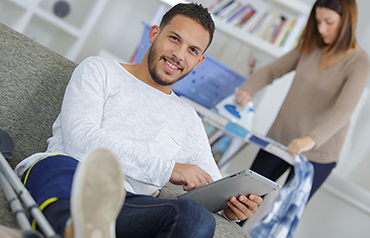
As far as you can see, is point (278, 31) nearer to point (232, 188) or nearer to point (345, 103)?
point (345, 103)

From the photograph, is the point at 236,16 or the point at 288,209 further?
the point at 236,16

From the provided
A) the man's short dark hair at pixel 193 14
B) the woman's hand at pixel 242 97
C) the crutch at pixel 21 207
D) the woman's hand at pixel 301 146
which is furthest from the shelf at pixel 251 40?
the crutch at pixel 21 207

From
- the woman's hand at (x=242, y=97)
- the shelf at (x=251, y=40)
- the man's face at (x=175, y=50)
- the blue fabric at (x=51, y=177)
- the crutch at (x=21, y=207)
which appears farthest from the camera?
the shelf at (x=251, y=40)

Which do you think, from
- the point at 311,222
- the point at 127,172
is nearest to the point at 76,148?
the point at 127,172

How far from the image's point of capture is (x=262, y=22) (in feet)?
8.19

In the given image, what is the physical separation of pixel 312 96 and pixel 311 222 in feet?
3.10

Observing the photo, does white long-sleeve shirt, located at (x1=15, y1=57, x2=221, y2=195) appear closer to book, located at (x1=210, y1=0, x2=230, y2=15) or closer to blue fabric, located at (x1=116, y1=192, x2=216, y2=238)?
blue fabric, located at (x1=116, y1=192, x2=216, y2=238)

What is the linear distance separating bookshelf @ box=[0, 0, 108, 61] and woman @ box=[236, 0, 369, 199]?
119 cm

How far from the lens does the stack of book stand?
247cm

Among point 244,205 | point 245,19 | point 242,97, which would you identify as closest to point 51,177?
point 244,205

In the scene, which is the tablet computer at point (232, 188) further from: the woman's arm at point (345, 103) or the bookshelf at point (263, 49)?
the bookshelf at point (263, 49)

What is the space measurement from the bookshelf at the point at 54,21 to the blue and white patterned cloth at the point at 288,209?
5.33 ft

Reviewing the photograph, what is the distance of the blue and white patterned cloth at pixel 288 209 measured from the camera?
56.2 inches

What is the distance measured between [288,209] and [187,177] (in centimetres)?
75
